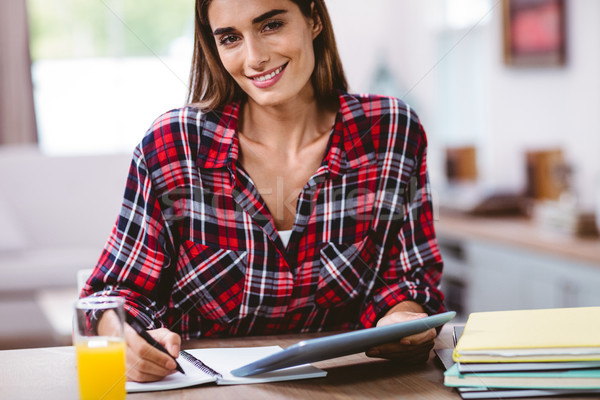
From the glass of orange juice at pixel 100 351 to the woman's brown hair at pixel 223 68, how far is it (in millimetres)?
557

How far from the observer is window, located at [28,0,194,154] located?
5094 mm

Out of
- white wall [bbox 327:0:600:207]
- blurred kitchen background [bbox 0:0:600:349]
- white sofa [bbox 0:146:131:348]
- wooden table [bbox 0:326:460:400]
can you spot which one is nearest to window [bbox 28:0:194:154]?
blurred kitchen background [bbox 0:0:600:349]

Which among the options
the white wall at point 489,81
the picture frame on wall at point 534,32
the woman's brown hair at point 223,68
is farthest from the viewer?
the picture frame on wall at point 534,32

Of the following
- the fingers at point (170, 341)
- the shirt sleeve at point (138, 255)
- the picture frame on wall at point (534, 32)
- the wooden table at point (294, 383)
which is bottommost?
the wooden table at point (294, 383)

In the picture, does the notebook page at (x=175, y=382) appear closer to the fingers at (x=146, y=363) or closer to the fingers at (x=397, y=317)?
the fingers at (x=146, y=363)

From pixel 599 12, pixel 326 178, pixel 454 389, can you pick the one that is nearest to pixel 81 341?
pixel 454 389

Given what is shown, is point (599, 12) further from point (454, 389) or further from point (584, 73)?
point (454, 389)

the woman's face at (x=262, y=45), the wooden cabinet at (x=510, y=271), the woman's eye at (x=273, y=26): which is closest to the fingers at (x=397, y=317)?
the woman's face at (x=262, y=45)

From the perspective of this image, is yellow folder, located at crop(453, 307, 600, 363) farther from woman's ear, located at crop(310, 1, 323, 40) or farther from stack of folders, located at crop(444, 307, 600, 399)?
woman's ear, located at crop(310, 1, 323, 40)

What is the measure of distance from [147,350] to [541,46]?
2.89 meters

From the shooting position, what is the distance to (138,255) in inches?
47.0

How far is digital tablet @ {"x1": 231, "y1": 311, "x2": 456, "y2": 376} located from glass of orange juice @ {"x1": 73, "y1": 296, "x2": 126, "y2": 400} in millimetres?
157

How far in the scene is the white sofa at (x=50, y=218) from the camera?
10.5 ft

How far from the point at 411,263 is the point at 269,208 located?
0.26 m
